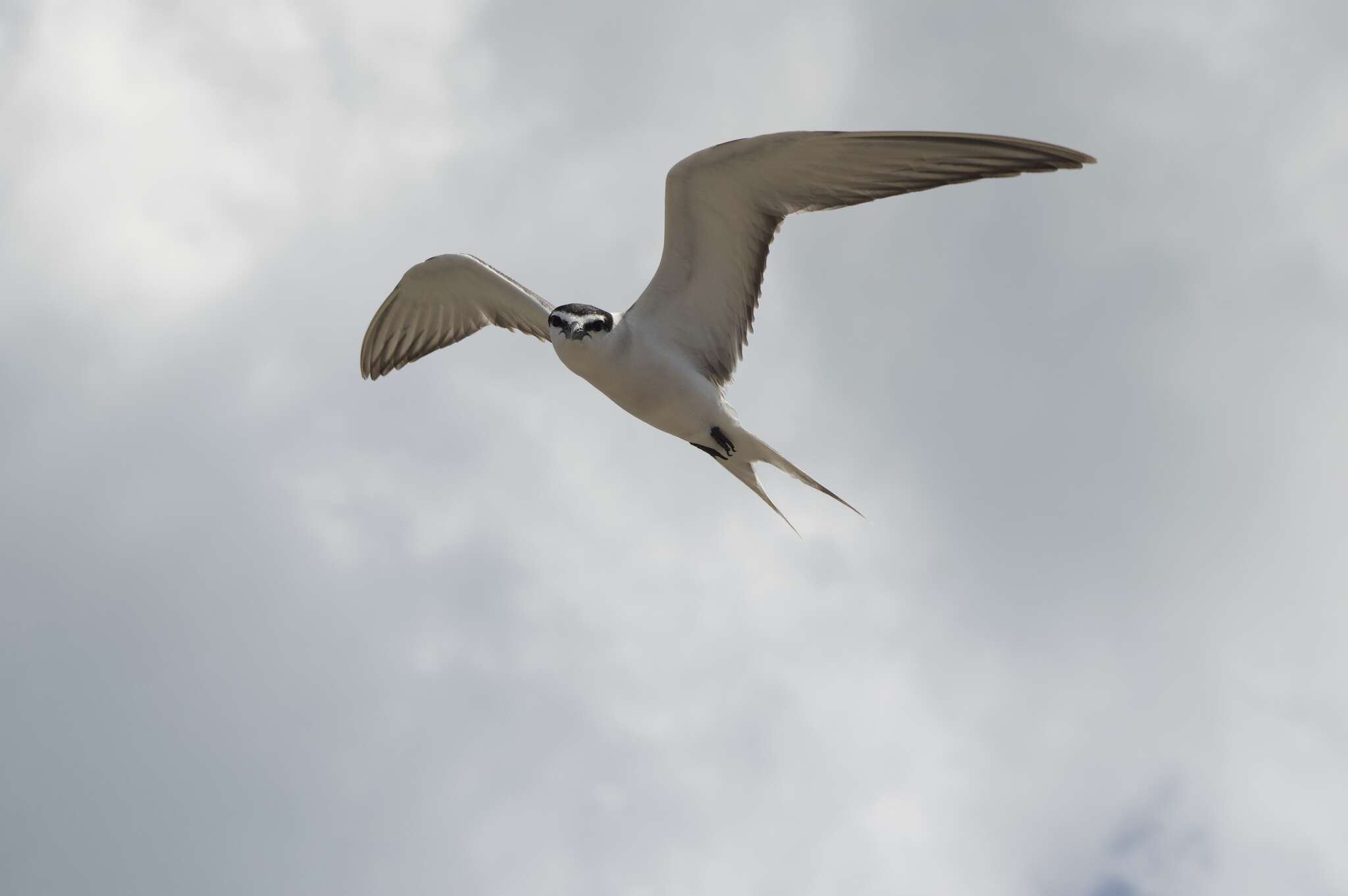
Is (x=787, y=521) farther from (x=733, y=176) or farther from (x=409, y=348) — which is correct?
(x=409, y=348)

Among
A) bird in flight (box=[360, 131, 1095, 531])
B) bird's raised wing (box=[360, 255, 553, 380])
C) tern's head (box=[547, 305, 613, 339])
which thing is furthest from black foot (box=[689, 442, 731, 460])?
bird's raised wing (box=[360, 255, 553, 380])

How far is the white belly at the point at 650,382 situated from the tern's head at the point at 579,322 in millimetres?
49

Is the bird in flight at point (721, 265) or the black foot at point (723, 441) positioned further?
the black foot at point (723, 441)

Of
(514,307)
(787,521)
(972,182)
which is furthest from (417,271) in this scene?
(972,182)

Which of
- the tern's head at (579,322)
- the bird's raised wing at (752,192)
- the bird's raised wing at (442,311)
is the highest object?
the bird's raised wing at (442,311)

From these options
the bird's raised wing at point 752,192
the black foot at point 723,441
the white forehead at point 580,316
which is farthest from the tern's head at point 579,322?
the black foot at point 723,441

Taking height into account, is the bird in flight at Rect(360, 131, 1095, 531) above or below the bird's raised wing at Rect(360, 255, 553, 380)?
below

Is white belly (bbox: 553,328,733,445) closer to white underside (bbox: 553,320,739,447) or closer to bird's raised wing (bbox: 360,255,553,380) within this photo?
white underside (bbox: 553,320,739,447)

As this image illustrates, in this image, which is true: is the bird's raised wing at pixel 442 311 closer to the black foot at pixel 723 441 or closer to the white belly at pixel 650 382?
the white belly at pixel 650 382

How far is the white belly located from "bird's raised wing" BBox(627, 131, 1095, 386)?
0.39 m

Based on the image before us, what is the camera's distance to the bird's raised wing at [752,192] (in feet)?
23.5

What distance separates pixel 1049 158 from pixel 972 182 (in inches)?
22.2

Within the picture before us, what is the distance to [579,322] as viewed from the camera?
8.16m

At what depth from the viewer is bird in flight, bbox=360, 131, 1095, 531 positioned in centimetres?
743
